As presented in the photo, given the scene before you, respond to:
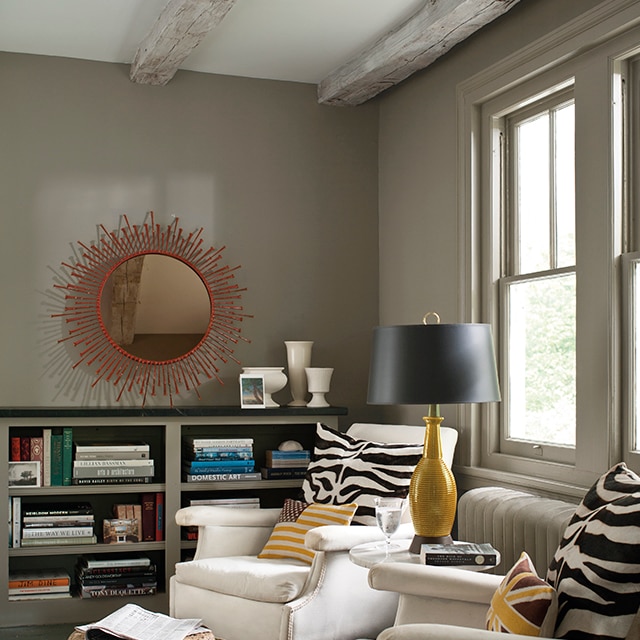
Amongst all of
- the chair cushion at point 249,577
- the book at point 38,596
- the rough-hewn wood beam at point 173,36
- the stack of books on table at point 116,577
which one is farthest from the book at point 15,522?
the rough-hewn wood beam at point 173,36

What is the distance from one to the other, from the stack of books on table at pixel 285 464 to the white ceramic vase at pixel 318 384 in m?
0.26

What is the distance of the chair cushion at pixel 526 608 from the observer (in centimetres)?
190

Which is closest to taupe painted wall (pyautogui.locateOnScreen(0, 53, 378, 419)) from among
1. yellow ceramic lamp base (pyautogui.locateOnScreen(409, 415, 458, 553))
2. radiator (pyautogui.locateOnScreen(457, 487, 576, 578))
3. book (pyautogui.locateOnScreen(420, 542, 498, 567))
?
radiator (pyautogui.locateOnScreen(457, 487, 576, 578))

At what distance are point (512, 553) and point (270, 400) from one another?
5.36ft

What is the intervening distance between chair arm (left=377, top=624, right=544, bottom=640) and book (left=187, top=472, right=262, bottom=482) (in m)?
2.32

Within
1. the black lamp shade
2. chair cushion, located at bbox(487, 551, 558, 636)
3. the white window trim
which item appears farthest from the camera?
the white window trim

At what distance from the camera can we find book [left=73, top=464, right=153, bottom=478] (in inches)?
155

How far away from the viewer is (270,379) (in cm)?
425

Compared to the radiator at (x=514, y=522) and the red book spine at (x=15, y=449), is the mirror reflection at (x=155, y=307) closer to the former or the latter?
the red book spine at (x=15, y=449)

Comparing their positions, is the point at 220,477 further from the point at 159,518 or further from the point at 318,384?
the point at 318,384

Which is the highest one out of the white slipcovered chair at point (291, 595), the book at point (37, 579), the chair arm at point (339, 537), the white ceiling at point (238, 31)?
the white ceiling at point (238, 31)

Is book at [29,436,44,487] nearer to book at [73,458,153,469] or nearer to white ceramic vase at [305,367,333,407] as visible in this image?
book at [73,458,153,469]

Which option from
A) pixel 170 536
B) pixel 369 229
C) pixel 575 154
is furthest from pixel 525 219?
pixel 170 536

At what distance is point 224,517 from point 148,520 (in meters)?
0.67
